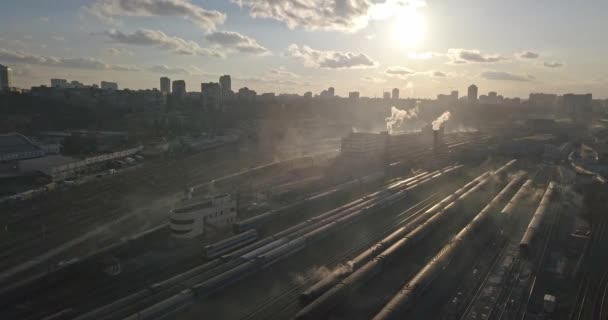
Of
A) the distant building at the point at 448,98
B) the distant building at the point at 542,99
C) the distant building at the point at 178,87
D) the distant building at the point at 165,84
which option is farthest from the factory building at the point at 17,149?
the distant building at the point at 542,99

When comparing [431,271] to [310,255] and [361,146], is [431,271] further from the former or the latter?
[361,146]

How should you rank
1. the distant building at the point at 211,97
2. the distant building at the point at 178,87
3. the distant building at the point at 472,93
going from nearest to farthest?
the distant building at the point at 211,97
the distant building at the point at 178,87
the distant building at the point at 472,93

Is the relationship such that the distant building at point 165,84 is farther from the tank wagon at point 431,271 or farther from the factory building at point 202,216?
the tank wagon at point 431,271

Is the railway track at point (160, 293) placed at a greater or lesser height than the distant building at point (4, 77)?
lesser

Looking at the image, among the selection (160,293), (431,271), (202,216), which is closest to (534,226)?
(431,271)

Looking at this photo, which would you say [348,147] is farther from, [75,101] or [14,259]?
[75,101]

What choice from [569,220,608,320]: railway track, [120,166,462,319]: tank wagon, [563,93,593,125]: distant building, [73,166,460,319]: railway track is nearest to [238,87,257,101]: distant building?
[563,93,593,125]: distant building

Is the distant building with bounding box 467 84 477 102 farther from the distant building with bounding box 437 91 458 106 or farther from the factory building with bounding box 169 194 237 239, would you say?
the factory building with bounding box 169 194 237 239

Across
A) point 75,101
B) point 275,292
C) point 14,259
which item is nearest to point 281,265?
point 275,292
